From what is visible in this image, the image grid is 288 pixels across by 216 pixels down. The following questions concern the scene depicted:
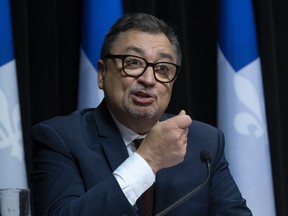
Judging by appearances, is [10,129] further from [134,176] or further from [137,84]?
[134,176]

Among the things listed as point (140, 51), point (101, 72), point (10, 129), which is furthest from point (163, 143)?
point (10, 129)

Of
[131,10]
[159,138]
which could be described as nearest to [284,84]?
[131,10]

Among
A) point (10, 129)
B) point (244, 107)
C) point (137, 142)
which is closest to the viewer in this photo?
point (137, 142)

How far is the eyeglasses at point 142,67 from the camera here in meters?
1.91

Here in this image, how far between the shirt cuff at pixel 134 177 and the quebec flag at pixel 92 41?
41.2 inches

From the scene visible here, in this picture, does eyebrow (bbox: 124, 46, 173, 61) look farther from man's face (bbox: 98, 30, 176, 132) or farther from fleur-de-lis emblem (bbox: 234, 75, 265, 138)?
fleur-de-lis emblem (bbox: 234, 75, 265, 138)

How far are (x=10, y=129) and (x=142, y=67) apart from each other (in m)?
0.76

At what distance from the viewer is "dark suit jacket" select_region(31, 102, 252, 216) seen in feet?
5.75

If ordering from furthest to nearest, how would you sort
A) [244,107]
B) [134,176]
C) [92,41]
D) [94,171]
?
[244,107]
[92,41]
[94,171]
[134,176]

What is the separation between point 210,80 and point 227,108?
29 cm

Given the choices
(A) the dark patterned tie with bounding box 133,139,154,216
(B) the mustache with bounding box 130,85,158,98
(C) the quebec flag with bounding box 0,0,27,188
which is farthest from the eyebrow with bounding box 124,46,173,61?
(C) the quebec flag with bounding box 0,0,27,188

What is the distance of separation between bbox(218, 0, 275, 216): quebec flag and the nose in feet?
3.39

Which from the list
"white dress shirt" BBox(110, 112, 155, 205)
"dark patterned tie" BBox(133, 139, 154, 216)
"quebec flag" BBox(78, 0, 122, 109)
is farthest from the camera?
"quebec flag" BBox(78, 0, 122, 109)

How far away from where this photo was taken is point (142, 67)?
1.92m
